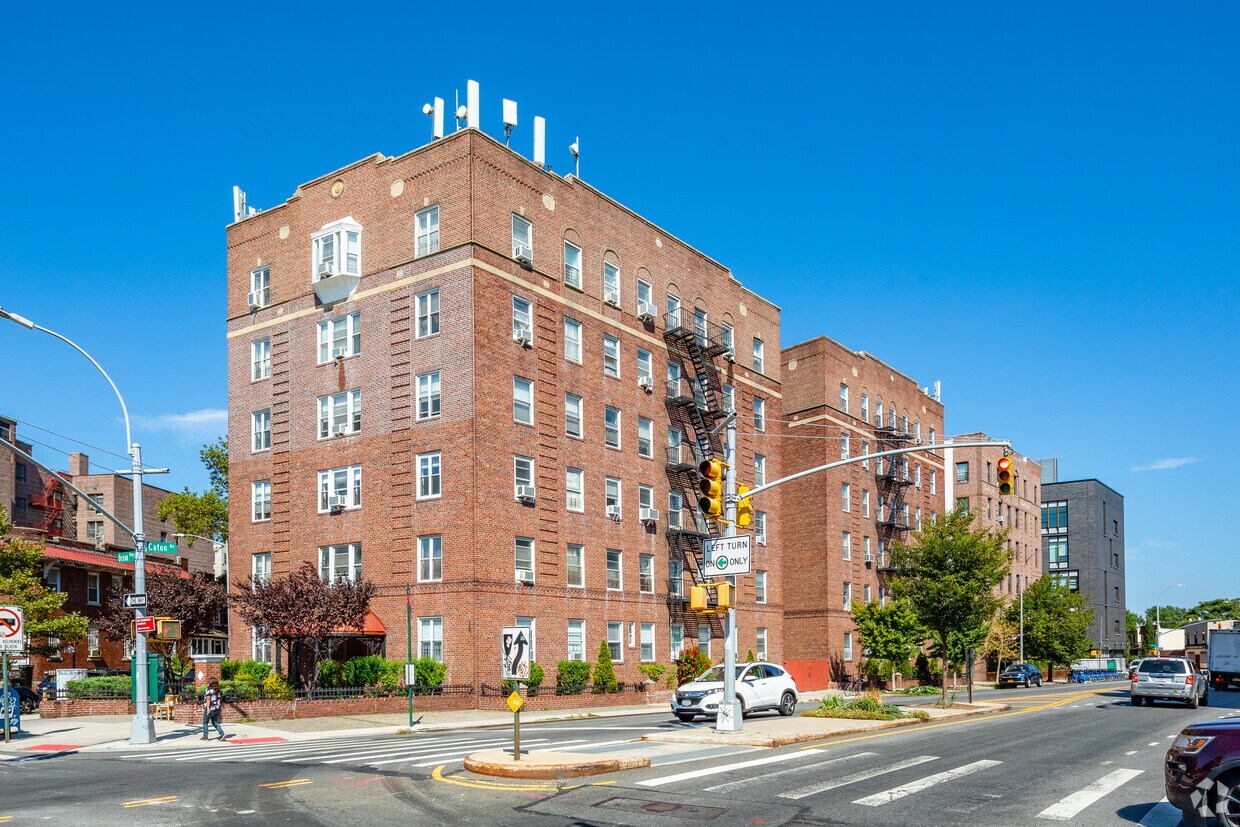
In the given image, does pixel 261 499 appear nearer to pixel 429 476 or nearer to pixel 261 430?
pixel 261 430

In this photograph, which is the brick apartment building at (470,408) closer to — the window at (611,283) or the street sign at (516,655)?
the window at (611,283)

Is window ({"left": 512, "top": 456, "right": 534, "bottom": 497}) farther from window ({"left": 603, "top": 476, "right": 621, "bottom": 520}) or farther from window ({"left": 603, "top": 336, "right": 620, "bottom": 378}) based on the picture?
window ({"left": 603, "top": 336, "right": 620, "bottom": 378})

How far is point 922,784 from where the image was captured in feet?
53.6

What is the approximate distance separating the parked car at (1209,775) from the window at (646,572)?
3807 cm

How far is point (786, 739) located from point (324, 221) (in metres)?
33.7

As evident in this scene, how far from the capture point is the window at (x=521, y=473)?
42969mm

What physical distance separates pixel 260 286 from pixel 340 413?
28.4 ft

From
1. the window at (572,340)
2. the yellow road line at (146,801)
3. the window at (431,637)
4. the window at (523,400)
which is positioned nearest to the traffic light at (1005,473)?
the yellow road line at (146,801)

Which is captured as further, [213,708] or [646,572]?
[646,572]

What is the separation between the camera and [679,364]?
179ft

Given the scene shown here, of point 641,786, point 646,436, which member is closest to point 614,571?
point 646,436

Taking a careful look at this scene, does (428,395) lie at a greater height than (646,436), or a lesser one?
greater

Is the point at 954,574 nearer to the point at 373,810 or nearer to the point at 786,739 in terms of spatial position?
the point at 786,739

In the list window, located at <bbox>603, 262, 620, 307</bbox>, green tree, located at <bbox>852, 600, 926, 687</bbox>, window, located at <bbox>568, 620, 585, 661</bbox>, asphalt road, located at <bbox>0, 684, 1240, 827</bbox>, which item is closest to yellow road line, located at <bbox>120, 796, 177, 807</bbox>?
asphalt road, located at <bbox>0, 684, 1240, 827</bbox>
